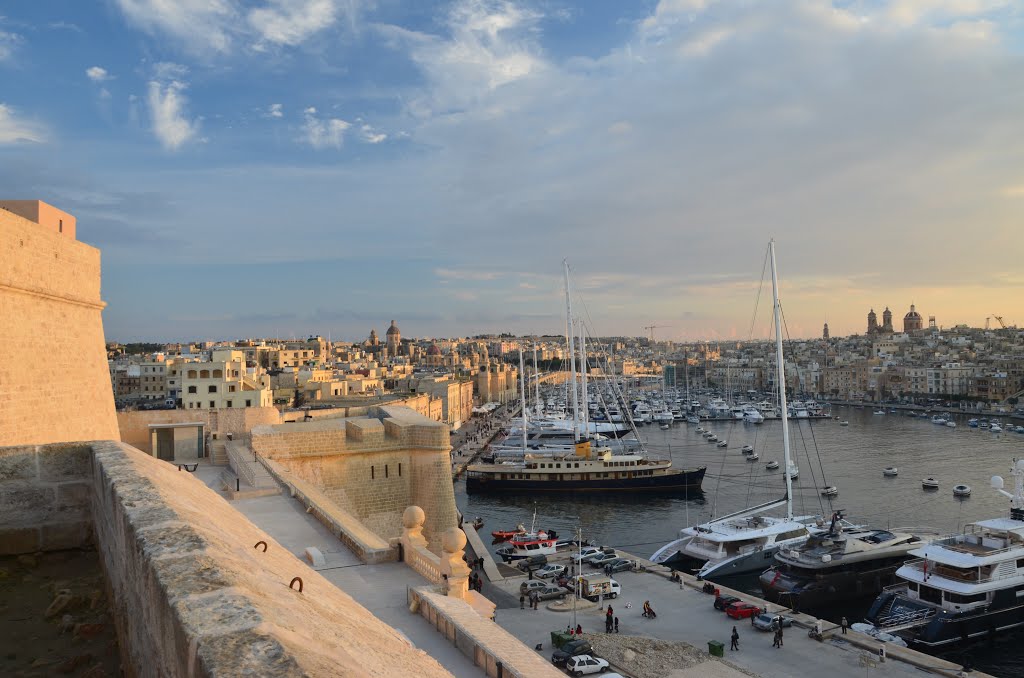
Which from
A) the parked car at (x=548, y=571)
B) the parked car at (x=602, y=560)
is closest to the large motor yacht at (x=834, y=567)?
the parked car at (x=602, y=560)

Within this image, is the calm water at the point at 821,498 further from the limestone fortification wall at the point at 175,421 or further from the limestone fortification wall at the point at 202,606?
the limestone fortification wall at the point at 202,606

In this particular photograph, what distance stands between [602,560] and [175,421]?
983 cm

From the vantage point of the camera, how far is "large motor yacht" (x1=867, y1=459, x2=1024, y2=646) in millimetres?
13094

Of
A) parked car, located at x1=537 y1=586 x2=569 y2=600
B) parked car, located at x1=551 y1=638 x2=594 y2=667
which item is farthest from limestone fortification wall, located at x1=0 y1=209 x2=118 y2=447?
parked car, located at x1=537 y1=586 x2=569 y2=600

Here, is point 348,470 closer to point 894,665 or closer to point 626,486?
point 894,665

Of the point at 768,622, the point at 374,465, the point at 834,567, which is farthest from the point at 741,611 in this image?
the point at 374,465

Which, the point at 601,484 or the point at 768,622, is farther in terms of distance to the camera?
the point at 601,484

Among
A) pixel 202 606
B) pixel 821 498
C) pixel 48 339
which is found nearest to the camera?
pixel 202 606

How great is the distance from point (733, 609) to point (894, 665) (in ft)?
9.16

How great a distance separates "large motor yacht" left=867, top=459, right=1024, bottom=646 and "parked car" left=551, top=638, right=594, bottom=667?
6135mm

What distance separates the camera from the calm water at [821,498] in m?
22.0

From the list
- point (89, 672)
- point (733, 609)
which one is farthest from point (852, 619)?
point (89, 672)

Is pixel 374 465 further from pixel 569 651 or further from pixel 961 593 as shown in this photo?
pixel 961 593

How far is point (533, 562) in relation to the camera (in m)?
17.5
